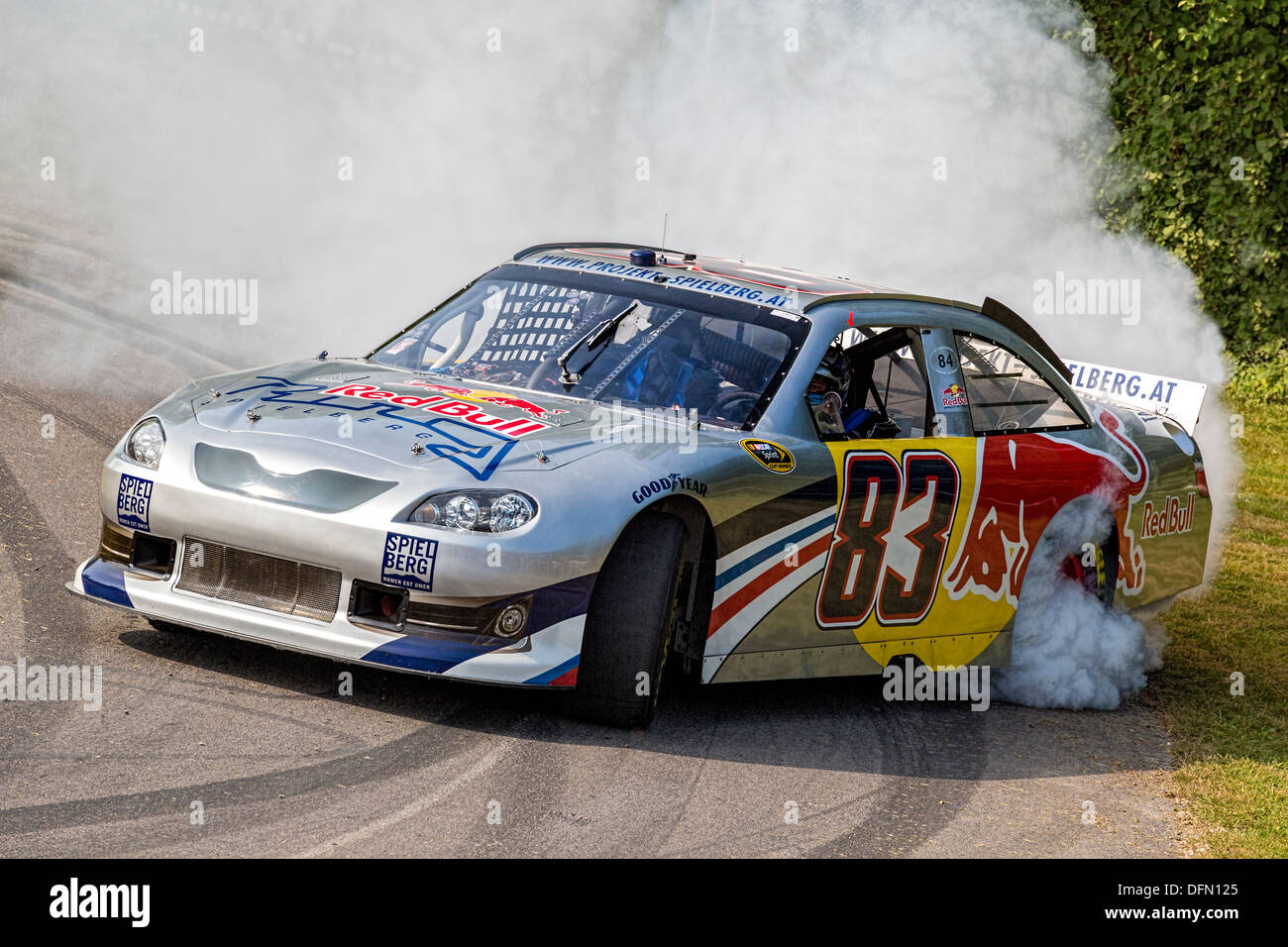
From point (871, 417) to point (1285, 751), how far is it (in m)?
2.23

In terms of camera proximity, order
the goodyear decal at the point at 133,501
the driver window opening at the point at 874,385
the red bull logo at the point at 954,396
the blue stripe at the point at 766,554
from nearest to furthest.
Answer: the goodyear decal at the point at 133,501
the blue stripe at the point at 766,554
the driver window opening at the point at 874,385
the red bull logo at the point at 954,396

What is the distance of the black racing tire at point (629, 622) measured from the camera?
481cm

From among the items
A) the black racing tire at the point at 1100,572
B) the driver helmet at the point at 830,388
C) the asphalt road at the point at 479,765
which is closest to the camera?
the asphalt road at the point at 479,765

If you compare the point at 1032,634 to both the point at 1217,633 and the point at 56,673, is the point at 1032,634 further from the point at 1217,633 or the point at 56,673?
the point at 56,673

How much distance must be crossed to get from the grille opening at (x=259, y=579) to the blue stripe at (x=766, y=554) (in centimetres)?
130

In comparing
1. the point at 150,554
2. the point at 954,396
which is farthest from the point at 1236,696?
the point at 150,554

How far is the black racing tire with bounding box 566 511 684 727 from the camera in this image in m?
4.81

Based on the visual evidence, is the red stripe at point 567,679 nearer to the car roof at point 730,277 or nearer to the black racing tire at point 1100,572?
the car roof at point 730,277

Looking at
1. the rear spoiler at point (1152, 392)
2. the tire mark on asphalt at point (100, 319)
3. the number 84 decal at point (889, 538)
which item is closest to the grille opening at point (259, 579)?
the number 84 decal at point (889, 538)

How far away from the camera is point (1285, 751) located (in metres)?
6.29

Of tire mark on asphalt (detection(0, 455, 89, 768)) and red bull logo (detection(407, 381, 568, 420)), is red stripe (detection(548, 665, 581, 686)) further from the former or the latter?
tire mark on asphalt (detection(0, 455, 89, 768))

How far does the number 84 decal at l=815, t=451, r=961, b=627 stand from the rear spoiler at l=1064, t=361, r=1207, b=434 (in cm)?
278

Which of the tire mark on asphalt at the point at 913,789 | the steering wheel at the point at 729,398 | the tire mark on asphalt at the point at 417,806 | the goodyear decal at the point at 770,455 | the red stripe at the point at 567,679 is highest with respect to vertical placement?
the steering wheel at the point at 729,398

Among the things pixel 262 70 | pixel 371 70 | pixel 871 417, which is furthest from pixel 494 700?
pixel 262 70
